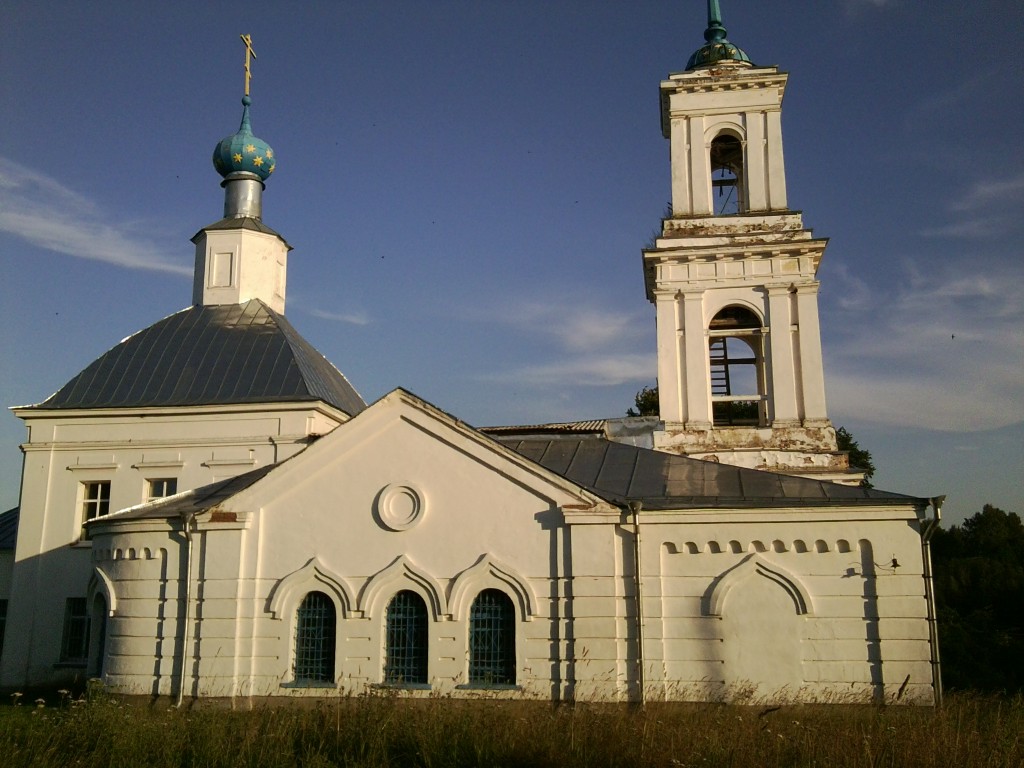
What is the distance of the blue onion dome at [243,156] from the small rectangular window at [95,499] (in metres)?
8.80

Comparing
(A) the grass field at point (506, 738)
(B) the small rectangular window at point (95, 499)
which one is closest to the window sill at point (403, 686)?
(A) the grass field at point (506, 738)

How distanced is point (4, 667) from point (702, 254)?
1554 cm

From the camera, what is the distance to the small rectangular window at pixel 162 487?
18344 millimetres

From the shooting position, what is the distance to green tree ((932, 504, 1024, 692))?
2095cm

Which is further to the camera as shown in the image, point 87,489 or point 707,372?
point 87,489

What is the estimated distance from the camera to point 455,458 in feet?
43.4

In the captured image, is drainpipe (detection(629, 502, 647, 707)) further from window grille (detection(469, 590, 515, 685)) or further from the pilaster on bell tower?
the pilaster on bell tower

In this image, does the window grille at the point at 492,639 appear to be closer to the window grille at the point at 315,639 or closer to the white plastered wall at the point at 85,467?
the window grille at the point at 315,639

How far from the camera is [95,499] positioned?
18.8 meters

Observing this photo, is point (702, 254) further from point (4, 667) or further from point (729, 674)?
point (4, 667)

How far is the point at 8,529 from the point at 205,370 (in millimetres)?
6026

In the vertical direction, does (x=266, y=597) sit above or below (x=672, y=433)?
below

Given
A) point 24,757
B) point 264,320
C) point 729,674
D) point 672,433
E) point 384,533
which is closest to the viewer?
point 24,757

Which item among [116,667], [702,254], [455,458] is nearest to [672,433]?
[702,254]
